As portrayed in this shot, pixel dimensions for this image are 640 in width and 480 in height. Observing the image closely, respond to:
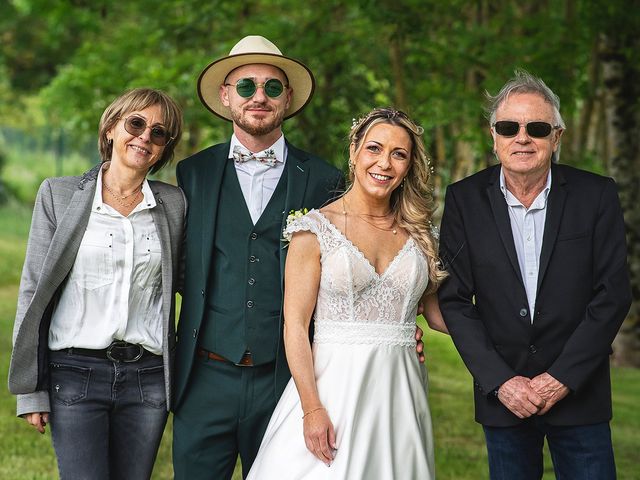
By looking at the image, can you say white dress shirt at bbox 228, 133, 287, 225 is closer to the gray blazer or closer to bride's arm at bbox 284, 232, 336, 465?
the gray blazer

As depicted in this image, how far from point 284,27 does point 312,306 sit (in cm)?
965

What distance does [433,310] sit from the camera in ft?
15.2

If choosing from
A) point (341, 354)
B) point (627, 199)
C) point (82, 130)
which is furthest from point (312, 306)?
point (82, 130)

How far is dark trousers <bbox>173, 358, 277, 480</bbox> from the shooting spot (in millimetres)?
4621

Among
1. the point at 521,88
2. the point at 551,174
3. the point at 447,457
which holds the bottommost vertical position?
the point at 447,457

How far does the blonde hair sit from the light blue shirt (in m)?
1.48

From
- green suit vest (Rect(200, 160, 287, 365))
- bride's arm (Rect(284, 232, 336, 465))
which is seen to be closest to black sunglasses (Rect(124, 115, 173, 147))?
green suit vest (Rect(200, 160, 287, 365))

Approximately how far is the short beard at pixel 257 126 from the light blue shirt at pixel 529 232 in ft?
3.58

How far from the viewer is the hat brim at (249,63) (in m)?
4.86

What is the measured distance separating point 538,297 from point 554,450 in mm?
674

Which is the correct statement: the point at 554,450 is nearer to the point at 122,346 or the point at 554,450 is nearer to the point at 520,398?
the point at 520,398

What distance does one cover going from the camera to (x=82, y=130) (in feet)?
58.4

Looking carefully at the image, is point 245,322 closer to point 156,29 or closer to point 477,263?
point 477,263

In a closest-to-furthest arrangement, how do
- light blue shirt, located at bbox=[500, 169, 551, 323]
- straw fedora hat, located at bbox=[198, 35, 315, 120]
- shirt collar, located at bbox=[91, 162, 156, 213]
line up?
1. light blue shirt, located at bbox=[500, 169, 551, 323]
2. shirt collar, located at bbox=[91, 162, 156, 213]
3. straw fedora hat, located at bbox=[198, 35, 315, 120]
